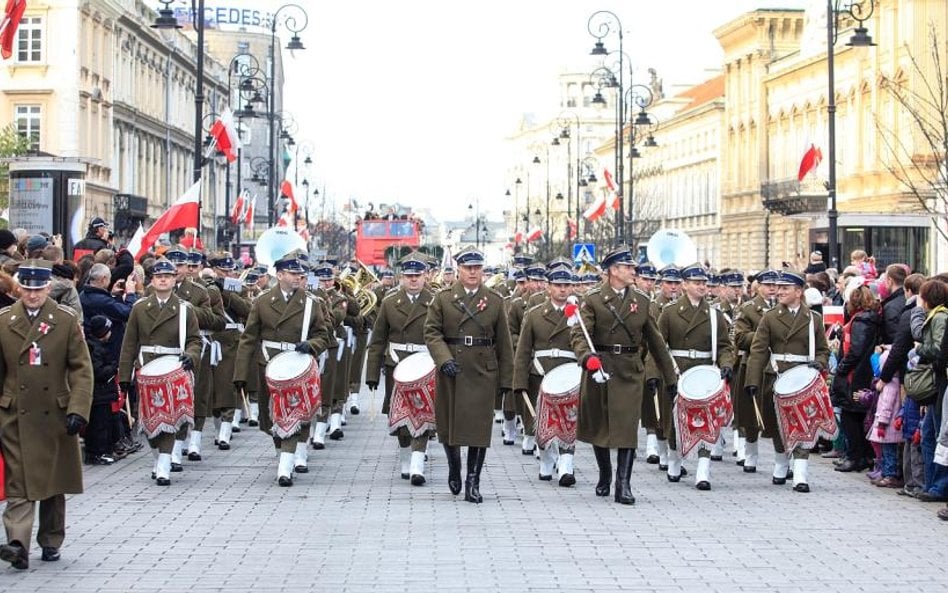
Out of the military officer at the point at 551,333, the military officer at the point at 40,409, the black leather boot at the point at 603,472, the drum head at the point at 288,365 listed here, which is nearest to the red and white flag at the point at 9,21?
the drum head at the point at 288,365

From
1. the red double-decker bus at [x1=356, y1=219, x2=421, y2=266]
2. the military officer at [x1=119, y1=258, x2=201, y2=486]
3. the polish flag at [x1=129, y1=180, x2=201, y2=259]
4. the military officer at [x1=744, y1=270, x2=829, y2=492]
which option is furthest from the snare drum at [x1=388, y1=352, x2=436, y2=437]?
the red double-decker bus at [x1=356, y1=219, x2=421, y2=266]

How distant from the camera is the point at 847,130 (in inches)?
2579

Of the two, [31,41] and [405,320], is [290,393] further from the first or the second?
[31,41]

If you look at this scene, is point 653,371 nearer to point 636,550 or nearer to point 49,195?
point 636,550

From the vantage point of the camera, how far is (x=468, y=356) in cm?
1484

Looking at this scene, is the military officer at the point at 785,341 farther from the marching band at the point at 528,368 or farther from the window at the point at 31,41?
the window at the point at 31,41

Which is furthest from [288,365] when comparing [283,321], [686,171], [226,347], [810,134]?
[686,171]

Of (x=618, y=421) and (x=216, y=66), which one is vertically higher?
(x=216, y=66)

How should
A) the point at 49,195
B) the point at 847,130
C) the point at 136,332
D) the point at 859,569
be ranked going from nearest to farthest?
the point at 859,569 → the point at 136,332 → the point at 49,195 → the point at 847,130

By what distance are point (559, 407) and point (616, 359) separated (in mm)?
1155

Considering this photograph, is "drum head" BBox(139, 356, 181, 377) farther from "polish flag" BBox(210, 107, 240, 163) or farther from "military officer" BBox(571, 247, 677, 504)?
"polish flag" BBox(210, 107, 240, 163)

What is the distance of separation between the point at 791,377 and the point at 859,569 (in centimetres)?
492

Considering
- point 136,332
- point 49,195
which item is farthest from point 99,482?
point 49,195

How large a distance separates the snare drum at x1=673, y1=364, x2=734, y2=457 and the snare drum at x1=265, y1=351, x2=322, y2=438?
11.2 ft
